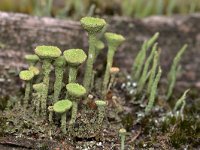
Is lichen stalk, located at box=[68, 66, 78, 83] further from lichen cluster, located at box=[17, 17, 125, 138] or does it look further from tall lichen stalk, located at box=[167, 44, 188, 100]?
tall lichen stalk, located at box=[167, 44, 188, 100]

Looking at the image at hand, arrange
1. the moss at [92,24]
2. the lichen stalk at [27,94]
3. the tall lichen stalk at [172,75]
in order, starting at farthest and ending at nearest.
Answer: the tall lichen stalk at [172,75], the lichen stalk at [27,94], the moss at [92,24]

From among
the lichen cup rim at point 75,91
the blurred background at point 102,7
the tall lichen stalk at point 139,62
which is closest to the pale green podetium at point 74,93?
the lichen cup rim at point 75,91

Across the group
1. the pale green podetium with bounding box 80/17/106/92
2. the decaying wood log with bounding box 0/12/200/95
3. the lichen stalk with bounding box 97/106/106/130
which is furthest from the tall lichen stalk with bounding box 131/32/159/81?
the lichen stalk with bounding box 97/106/106/130

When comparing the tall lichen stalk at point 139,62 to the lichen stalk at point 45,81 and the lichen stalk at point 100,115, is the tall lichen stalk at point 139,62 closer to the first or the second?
the lichen stalk at point 100,115

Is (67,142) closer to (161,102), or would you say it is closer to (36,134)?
(36,134)

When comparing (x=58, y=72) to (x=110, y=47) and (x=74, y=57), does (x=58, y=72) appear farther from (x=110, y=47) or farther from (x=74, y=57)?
(x=110, y=47)

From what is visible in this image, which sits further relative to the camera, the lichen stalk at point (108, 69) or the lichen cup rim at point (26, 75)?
the lichen stalk at point (108, 69)

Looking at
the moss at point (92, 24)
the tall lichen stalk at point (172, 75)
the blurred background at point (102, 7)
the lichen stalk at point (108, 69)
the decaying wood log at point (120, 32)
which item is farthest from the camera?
the blurred background at point (102, 7)
